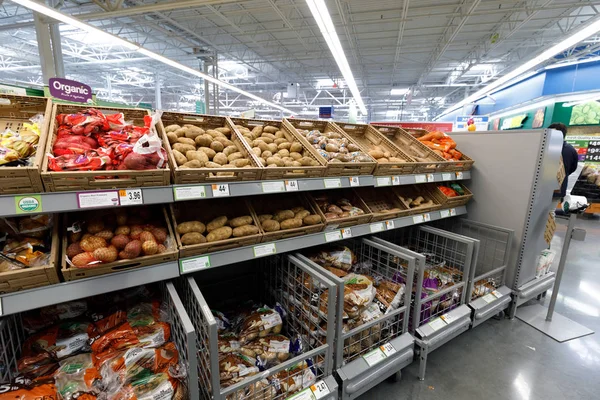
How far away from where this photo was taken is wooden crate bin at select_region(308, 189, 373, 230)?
73.3 inches

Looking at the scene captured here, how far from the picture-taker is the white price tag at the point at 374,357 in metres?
1.62

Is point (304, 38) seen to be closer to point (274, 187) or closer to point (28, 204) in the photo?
point (274, 187)

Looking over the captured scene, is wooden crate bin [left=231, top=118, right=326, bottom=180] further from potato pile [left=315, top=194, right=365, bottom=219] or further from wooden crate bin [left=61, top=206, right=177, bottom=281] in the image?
wooden crate bin [left=61, top=206, right=177, bottom=281]

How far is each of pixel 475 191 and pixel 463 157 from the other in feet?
1.15

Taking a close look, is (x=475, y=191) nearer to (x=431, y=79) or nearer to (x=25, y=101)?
(x=25, y=101)

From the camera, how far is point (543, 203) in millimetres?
2512

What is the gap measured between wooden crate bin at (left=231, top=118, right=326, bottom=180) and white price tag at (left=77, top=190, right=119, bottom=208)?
2.22 feet

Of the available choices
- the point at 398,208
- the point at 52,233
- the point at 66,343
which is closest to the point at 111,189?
the point at 52,233

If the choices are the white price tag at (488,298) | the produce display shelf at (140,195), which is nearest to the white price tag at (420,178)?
the produce display shelf at (140,195)

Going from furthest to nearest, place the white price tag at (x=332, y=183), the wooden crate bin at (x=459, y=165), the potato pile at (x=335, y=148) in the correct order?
the wooden crate bin at (x=459, y=165) → the potato pile at (x=335, y=148) → the white price tag at (x=332, y=183)

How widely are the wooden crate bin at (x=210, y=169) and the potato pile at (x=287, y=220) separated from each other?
305 millimetres

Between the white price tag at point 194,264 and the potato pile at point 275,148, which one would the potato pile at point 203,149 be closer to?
the potato pile at point 275,148

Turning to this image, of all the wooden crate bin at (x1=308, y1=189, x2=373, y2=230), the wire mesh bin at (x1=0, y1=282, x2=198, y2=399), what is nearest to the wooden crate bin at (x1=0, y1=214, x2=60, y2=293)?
the wire mesh bin at (x1=0, y1=282, x2=198, y2=399)

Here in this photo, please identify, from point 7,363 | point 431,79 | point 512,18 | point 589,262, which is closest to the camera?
point 7,363
